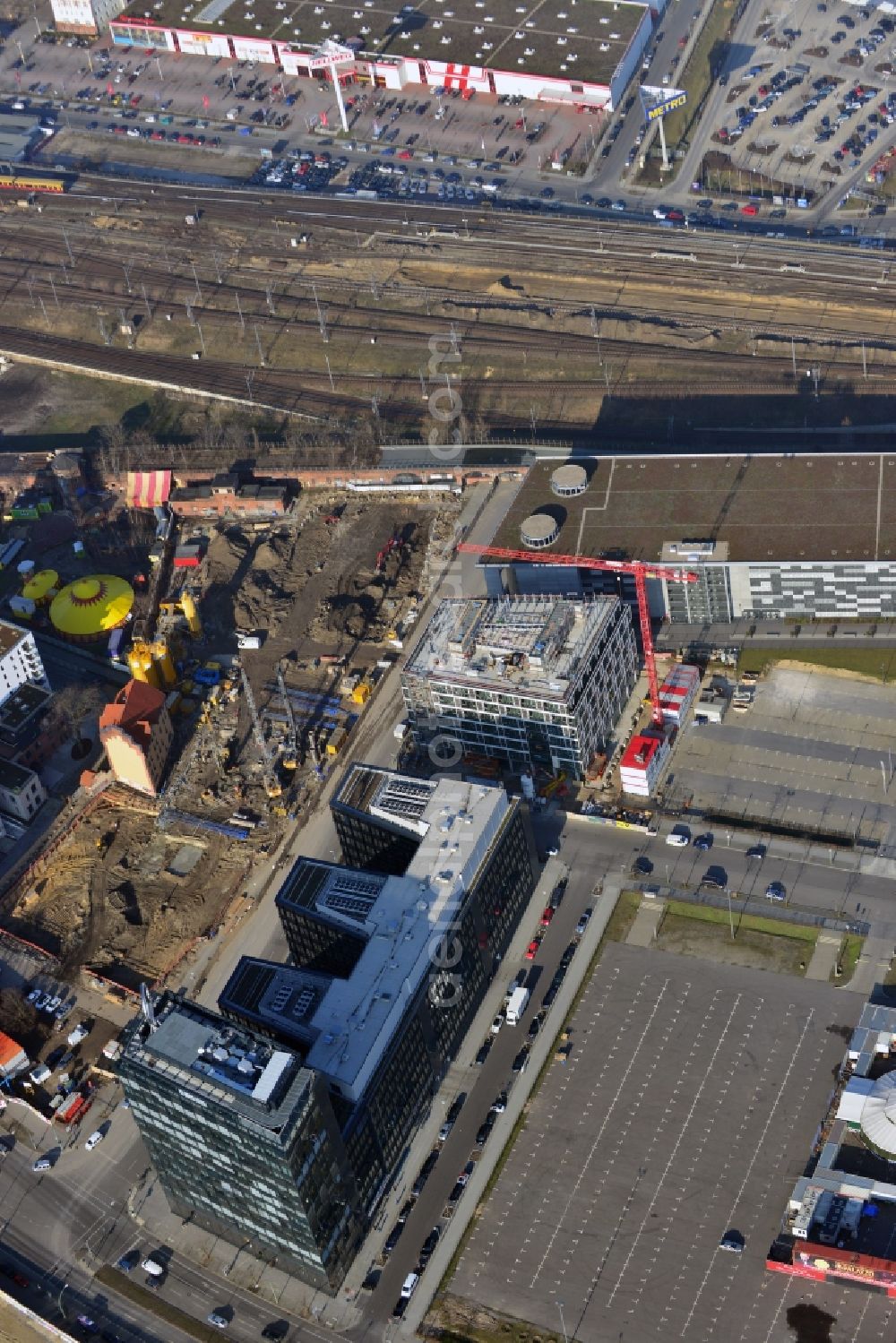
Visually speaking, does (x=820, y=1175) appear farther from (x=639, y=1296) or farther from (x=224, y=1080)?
Result: (x=224, y=1080)

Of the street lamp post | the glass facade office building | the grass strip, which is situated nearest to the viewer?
the glass facade office building

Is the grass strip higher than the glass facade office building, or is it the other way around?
the glass facade office building

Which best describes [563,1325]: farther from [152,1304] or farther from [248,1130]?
[152,1304]

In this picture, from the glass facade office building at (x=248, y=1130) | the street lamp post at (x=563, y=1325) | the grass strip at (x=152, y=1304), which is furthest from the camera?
the grass strip at (x=152, y=1304)

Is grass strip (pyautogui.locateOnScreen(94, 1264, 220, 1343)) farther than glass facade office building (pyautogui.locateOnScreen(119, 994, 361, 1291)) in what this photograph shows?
Yes

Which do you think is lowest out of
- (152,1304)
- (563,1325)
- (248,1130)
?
(152,1304)

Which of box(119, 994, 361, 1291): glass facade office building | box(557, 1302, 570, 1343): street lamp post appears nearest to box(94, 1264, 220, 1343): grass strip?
box(119, 994, 361, 1291): glass facade office building

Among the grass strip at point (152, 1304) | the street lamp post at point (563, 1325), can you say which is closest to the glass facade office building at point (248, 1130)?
the grass strip at point (152, 1304)

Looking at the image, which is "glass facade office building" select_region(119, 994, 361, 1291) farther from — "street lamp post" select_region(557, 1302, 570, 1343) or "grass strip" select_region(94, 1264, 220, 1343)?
"street lamp post" select_region(557, 1302, 570, 1343)

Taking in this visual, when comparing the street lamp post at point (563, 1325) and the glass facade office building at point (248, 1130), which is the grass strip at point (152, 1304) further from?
the street lamp post at point (563, 1325)

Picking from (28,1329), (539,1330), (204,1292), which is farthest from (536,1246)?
(28,1329)

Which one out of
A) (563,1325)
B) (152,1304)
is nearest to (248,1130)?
(152,1304)
